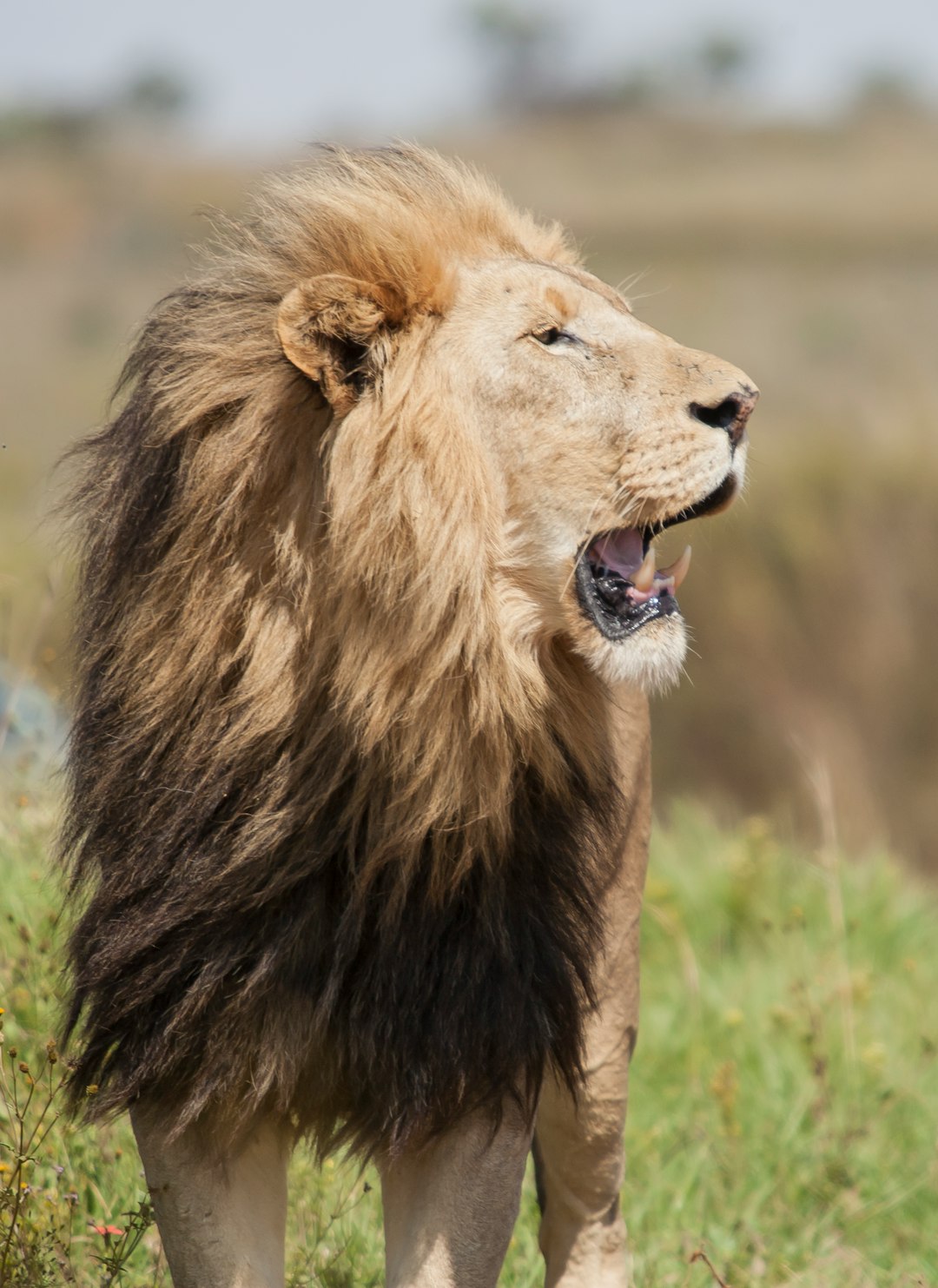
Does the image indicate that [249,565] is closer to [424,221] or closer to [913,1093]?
[424,221]

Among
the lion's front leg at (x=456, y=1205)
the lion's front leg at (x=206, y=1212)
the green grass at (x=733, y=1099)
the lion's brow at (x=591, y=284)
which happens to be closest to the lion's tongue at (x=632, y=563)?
the lion's brow at (x=591, y=284)

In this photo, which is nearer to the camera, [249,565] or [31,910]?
[249,565]

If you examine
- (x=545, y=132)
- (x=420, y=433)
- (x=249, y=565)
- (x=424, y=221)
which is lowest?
(x=249, y=565)

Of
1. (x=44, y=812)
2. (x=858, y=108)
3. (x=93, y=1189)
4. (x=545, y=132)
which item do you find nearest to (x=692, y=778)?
(x=44, y=812)

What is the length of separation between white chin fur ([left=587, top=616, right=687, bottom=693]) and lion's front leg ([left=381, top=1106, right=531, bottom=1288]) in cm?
75

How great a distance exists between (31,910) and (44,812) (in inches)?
15.9

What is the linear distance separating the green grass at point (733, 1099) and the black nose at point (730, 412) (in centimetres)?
150

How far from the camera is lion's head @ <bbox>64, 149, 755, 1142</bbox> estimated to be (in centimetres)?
265

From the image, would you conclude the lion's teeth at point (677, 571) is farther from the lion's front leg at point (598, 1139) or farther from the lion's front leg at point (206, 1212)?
the lion's front leg at point (206, 1212)

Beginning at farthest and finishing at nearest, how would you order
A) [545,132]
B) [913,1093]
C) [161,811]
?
[545,132], [913,1093], [161,811]

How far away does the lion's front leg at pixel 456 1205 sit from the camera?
2662 millimetres

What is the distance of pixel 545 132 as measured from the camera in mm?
46250

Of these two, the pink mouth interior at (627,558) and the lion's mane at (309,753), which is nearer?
the lion's mane at (309,753)

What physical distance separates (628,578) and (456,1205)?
1082 mm
